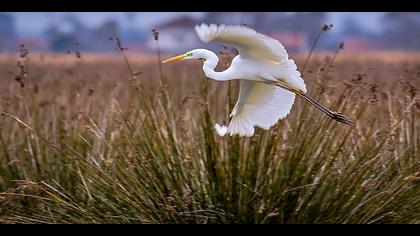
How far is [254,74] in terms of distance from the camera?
3.82 m

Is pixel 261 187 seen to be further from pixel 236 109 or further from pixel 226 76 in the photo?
pixel 226 76

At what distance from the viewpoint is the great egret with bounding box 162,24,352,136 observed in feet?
11.5

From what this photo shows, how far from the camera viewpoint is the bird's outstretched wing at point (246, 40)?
11.1 ft

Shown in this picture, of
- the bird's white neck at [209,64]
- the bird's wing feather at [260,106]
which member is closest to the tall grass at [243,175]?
the bird's wing feather at [260,106]

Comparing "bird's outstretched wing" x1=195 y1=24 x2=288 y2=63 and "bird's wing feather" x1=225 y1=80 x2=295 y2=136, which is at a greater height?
"bird's outstretched wing" x1=195 y1=24 x2=288 y2=63

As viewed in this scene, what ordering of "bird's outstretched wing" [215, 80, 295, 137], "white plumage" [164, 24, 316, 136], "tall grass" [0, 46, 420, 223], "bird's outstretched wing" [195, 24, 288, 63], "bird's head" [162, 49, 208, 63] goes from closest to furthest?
1. "bird's outstretched wing" [195, 24, 288, 63]
2. "white plumage" [164, 24, 316, 136]
3. "bird's head" [162, 49, 208, 63]
4. "bird's outstretched wing" [215, 80, 295, 137]
5. "tall grass" [0, 46, 420, 223]

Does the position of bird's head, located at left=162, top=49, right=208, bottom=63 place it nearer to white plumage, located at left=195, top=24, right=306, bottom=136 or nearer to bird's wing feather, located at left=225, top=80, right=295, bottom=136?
white plumage, located at left=195, top=24, right=306, bottom=136

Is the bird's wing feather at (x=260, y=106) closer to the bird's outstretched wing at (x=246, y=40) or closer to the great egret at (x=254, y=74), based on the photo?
the great egret at (x=254, y=74)

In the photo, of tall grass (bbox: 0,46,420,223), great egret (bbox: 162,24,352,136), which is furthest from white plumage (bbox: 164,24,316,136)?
tall grass (bbox: 0,46,420,223)

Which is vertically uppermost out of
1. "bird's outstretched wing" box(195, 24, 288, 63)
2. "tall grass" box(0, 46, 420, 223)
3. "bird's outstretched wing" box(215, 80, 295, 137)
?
"bird's outstretched wing" box(195, 24, 288, 63)

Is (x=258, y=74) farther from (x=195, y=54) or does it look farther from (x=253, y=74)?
(x=195, y=54)

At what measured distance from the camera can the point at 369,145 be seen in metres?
4.56

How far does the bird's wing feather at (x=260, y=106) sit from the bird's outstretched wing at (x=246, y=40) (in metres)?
0.29
